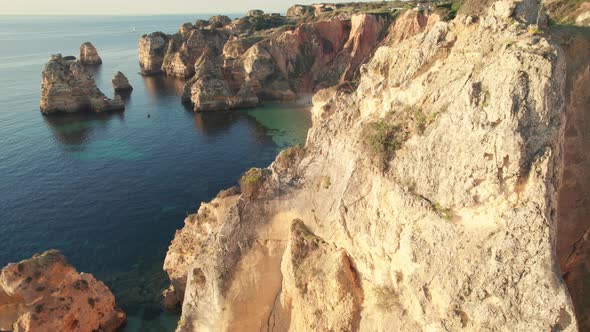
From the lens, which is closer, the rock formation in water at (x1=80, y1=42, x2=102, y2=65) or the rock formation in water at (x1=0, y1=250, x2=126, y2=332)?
the rock formation in water at (x1=0, y1=250, x2=126, y2=332)

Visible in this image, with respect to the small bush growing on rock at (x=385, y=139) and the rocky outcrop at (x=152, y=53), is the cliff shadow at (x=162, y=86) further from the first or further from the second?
the small bush growing on rock at (x=385, y=139)

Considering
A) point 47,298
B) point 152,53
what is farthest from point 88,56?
point 47,298

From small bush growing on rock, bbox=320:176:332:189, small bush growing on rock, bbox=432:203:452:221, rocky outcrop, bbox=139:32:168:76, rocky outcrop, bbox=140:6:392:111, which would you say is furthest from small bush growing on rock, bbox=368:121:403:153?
rocky outcrop, bbox=139:32:168:76

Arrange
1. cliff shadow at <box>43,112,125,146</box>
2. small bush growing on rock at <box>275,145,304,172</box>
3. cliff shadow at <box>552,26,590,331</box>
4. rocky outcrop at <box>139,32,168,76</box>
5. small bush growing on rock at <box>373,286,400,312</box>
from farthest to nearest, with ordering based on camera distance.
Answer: rocky outcrop at <box>139,32,168,76</box> → cliff shadow at <box>43,112,125,146</box> → small bush growing on rock at <box>275,145,304,172</box> → cliff shadow at <box>552,26,590,331</box> → small bush growing on rock at <box>373,286,400,312</box>

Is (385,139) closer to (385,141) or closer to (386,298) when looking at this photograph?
(385,141)

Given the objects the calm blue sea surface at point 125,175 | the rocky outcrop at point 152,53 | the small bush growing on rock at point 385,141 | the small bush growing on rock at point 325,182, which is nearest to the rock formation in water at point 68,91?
the calm blue sea surface at point 125,175

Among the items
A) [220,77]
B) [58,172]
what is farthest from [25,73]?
[58,172]

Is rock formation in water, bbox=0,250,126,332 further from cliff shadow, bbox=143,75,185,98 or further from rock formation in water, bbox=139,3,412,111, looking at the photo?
cliff shadow, bbox=143,75,185,98
